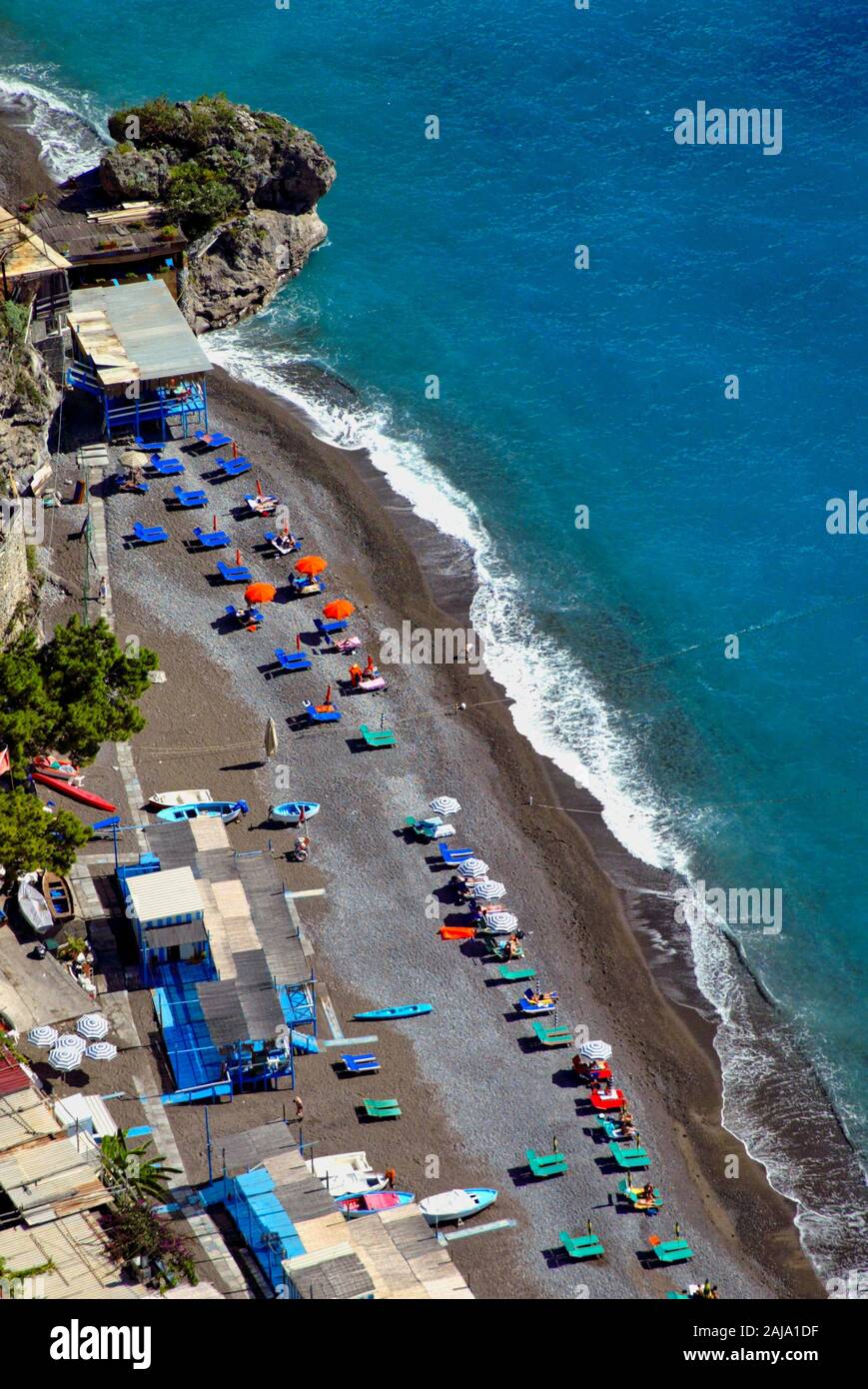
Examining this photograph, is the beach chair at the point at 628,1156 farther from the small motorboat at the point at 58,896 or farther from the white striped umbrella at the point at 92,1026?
the small motorboat at the point at 58,896

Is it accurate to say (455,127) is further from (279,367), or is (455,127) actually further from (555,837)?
(555,837)

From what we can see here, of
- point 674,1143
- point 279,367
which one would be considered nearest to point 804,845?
point 674,1143

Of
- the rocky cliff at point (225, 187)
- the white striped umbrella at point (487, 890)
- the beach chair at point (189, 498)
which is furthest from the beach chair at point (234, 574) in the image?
the rocky cliff at point (225, 187)

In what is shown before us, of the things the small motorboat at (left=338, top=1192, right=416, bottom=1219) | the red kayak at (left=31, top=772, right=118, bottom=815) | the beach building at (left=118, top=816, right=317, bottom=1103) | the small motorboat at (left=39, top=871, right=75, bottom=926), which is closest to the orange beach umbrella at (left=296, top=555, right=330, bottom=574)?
the red kayak at (left=31, top=772, right=118, bottom=815)

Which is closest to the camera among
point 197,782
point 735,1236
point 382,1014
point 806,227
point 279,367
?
point 735,1236

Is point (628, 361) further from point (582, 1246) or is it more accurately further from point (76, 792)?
point (582, 1246)

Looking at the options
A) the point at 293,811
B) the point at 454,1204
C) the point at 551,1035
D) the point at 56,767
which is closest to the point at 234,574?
the point at 56,767
